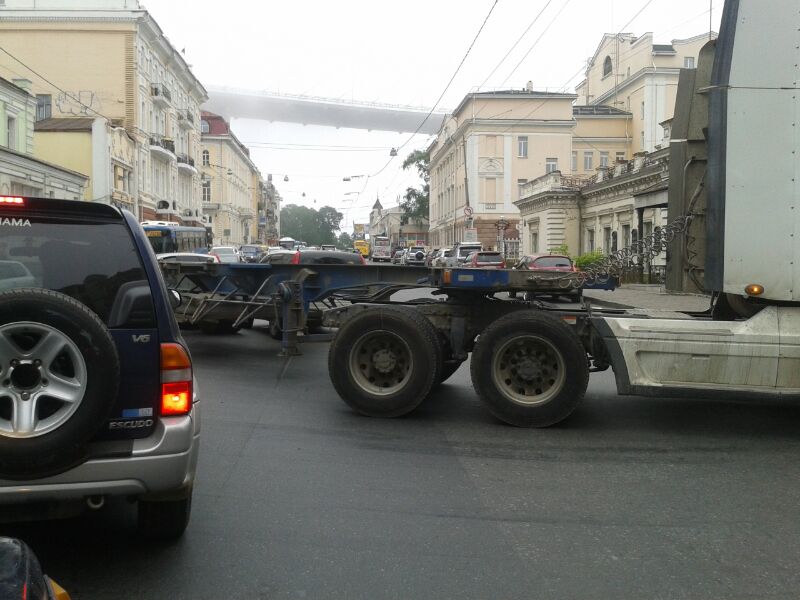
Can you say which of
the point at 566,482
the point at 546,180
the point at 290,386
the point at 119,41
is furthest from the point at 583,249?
the point at 566,482

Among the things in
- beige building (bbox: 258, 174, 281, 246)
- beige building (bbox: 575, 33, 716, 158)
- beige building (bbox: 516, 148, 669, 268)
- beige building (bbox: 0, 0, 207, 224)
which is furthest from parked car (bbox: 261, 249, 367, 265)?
beige building (bbox: 258, 174, 281, 246)

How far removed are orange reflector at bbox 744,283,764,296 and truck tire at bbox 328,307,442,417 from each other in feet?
9.50

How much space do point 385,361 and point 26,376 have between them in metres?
4.52

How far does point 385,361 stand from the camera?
7.67m

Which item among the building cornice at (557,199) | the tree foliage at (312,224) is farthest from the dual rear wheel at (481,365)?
the tree foliage at (312,224)

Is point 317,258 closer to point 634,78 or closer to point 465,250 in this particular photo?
point 465,250

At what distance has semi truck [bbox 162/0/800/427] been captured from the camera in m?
6.29

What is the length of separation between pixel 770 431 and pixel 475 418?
2.82 meters

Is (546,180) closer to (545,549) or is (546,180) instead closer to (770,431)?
(770,431)

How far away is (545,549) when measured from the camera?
4352 mm

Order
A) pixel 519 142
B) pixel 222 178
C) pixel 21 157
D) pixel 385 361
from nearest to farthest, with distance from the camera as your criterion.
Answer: pixel 385 361 → pixel 21 157 → pixel 519 142 → pixel 222 178

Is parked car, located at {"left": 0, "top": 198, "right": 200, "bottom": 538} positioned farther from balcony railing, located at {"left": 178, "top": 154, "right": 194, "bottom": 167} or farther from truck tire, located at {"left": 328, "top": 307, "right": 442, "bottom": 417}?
balcony railing, located at {"left": 178, "top": 154, "right": 194, "bottom": 167}

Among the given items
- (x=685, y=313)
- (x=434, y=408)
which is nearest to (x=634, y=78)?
(x=685, y=313)

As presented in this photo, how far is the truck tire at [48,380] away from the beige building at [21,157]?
30862 millimetres
